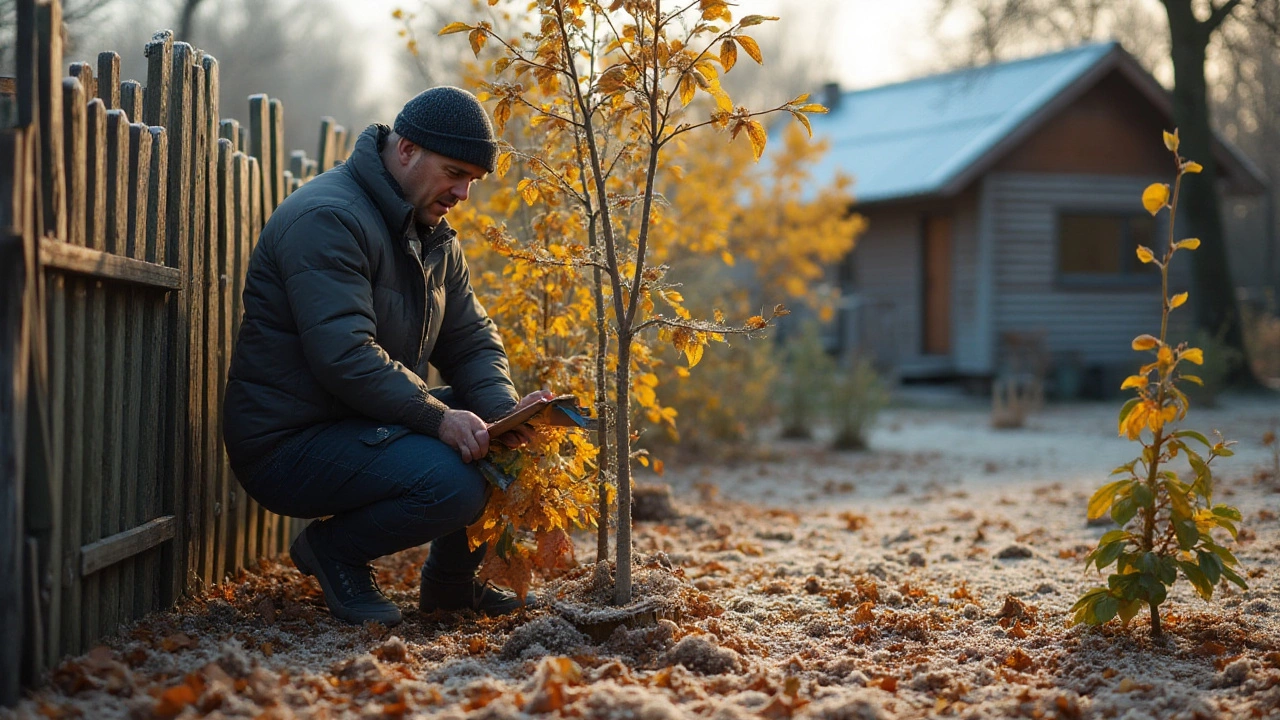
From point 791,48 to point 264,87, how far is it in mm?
19517

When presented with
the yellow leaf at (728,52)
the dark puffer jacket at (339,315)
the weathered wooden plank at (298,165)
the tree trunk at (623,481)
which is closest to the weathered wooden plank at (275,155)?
the weathered wooden plank at (298,165)

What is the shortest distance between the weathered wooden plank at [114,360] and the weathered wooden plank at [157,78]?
11.3 inches

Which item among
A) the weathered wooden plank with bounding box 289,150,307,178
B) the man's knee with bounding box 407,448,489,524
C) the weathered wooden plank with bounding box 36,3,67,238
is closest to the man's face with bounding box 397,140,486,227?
the man's knee with bounding box 407,448,489,524

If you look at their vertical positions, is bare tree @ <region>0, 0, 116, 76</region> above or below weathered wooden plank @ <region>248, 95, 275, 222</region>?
above

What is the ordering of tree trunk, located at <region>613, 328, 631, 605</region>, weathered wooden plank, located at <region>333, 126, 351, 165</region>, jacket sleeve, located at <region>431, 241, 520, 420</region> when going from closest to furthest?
1. tree trunk, located at <region>613, 328, 631, 605</region>
2. jacket sleeve, located at <region>431, 241, 520, 420</region>
3. weathered wooden plank, located at <region>333, 126, 351, 165</region>

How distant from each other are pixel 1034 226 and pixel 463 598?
14.4 meters

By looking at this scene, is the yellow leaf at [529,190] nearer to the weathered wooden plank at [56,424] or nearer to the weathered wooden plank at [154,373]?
the weathered wooden plank at [154,373]

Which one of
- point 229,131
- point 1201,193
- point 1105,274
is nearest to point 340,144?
point 229,131

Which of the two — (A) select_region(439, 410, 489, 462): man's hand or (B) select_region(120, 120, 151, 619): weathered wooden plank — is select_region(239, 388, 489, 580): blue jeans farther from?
(B) select_region(120, 120, 151, 619): weathered wooden plank

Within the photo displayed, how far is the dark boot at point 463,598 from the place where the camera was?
12.1 feet

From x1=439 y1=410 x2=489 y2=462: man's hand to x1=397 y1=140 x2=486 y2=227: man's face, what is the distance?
673 mm

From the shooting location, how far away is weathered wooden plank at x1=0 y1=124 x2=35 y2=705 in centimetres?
248

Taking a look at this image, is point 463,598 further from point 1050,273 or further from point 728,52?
point 1050,273

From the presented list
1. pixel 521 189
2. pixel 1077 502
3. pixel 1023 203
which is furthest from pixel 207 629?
pixel 1023 203
